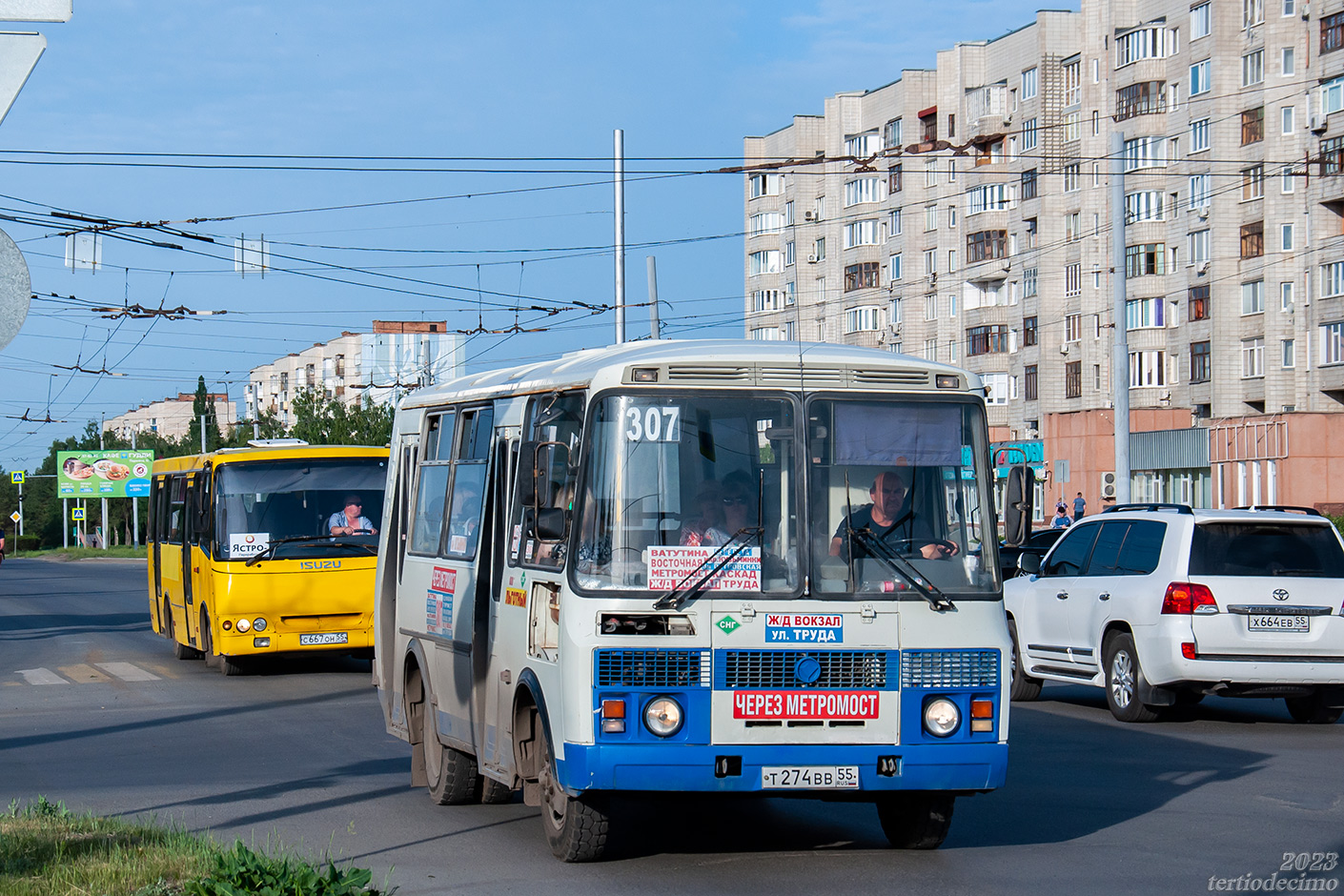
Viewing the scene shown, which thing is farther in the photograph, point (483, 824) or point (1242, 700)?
point (1242, 700)

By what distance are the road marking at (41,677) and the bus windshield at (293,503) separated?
2.39 meters

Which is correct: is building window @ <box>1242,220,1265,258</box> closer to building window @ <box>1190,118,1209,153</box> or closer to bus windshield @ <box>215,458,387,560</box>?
building window @ <box>1190,118,1209,153</box>

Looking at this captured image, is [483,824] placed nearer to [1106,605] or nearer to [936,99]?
[1106,605]

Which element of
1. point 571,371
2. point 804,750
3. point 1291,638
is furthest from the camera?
point 1291,638

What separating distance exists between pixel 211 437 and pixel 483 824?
116 m

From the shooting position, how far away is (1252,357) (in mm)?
64000

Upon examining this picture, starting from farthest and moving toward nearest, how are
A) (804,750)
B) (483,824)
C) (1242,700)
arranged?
(1242,700) < (483,824) < (804,750)

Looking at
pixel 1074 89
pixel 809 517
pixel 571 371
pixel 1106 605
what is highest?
pixel 1074 89

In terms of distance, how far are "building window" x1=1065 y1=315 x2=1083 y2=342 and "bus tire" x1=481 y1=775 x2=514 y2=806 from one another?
6505cm

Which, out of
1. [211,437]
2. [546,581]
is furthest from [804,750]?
[211,437]

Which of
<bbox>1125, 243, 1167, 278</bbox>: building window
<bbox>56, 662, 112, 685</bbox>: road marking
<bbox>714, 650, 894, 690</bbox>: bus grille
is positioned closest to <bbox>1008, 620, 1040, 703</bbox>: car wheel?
<bbox>714, 650, 894, 690</bbox>: bus grille

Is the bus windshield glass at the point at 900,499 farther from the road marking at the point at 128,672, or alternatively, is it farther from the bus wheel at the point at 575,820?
the road marking at the point at 128,672

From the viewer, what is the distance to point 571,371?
8.38 metres

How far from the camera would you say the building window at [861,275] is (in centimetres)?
8669
